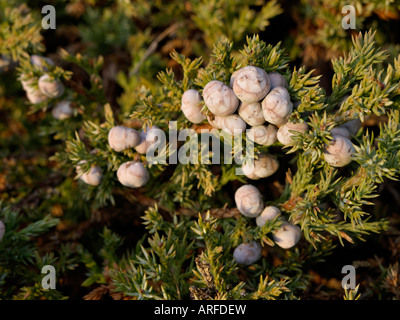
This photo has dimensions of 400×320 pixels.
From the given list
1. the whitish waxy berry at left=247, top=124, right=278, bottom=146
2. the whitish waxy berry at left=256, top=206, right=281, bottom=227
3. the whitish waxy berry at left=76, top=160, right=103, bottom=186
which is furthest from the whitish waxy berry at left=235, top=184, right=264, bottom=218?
the whitish waxy berry at left=76, top=160, right=103, bottom=186

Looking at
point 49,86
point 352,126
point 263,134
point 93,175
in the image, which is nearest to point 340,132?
point 352,126

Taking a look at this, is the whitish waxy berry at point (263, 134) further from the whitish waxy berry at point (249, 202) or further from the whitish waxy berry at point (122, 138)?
the whitish waxy berry at point (122, 138)

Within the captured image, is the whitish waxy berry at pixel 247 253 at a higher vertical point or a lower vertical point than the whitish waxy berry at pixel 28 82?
lower

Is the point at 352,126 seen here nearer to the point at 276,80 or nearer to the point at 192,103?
A: the point at 276,80

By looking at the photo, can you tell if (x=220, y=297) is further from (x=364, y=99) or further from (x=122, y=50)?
(x=122, y=50)

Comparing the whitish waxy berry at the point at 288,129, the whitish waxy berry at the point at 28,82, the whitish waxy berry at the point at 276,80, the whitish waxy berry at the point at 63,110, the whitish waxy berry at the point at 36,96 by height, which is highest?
the whitish waxy berry at the point at 28,82

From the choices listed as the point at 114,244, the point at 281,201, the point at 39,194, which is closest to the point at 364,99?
the point at 281,201

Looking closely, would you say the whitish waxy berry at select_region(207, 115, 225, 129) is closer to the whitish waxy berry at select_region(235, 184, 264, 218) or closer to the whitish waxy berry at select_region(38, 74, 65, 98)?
the whitish waxy berry at select_region(235, 184, 264, 218)

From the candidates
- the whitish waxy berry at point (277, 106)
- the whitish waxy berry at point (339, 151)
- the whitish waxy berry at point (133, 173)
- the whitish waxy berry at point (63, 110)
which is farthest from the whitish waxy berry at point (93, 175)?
the whitish waxy berry at point (339, 151)
